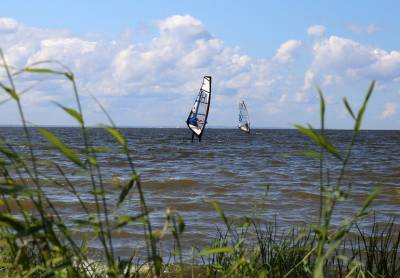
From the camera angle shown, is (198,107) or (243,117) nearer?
(198,107)

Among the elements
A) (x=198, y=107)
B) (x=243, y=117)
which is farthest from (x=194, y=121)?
(x=243, y=117)

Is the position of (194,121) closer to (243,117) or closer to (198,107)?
(198,107)

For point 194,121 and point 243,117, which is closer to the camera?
point 194,121

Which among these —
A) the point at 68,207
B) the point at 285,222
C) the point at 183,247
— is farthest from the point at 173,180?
the point at 183,247

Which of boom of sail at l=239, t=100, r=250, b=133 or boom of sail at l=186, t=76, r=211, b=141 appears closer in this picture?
boom of sail at l=186, t=76, r=211, b=141

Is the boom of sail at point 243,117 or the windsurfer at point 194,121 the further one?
the boom of sail at point 243,117

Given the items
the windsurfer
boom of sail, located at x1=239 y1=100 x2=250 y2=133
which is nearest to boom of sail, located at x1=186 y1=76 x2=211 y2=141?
the windsurfer

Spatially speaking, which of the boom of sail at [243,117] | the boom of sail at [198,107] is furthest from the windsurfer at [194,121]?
the boom of sail at [243,117]

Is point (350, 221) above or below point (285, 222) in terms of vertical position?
above

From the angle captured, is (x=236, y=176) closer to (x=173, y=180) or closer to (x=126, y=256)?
(x=173, y=180)

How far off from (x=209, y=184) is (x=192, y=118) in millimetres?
21964

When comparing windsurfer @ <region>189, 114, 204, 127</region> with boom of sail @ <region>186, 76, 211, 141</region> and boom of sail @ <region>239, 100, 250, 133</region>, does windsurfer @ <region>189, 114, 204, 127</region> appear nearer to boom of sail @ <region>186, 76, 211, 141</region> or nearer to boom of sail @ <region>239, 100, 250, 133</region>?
boom of sail @ <region>186, 76, 211, 141</region>

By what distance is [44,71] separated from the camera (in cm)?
157

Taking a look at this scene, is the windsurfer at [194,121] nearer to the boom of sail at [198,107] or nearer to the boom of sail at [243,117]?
the boom of sail at [198,107]
